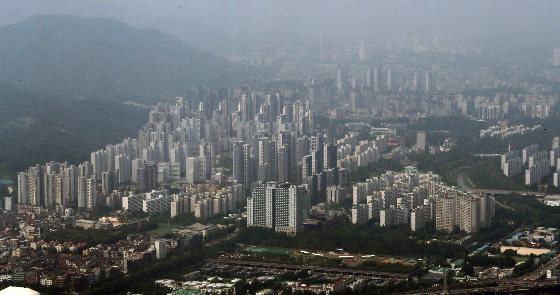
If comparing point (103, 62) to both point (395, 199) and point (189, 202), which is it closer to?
point (189, 202)

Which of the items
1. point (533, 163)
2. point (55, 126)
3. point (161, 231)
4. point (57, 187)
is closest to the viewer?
point (161, 231)

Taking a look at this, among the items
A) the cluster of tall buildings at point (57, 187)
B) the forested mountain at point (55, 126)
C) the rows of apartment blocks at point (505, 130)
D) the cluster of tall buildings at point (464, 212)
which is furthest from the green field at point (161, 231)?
the rows of apartment blocks at point (505, 130)

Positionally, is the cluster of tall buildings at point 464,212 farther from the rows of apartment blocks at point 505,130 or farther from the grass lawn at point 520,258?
the rows of apartment blocks at point 505,130

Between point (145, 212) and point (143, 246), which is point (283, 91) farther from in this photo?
point (143, 246)

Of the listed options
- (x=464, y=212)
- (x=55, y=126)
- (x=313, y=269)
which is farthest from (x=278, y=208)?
(x=55, y=126)

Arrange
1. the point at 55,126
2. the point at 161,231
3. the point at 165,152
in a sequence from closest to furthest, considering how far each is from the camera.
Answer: the point at 161,231 → the point at 165,152 → the point at 55,126

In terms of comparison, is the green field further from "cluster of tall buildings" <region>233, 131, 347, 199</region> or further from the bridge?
"cluster of tall buildings" <region>233, 131, 347, 199</region>

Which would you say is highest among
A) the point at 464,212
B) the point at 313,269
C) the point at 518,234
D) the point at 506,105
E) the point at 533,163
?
the point at 506,105

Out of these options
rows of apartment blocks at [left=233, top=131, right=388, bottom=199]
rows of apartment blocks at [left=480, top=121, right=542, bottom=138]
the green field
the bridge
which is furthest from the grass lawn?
rows of apartment blocks at [left=480, top=121, right=542, bottom=138]
